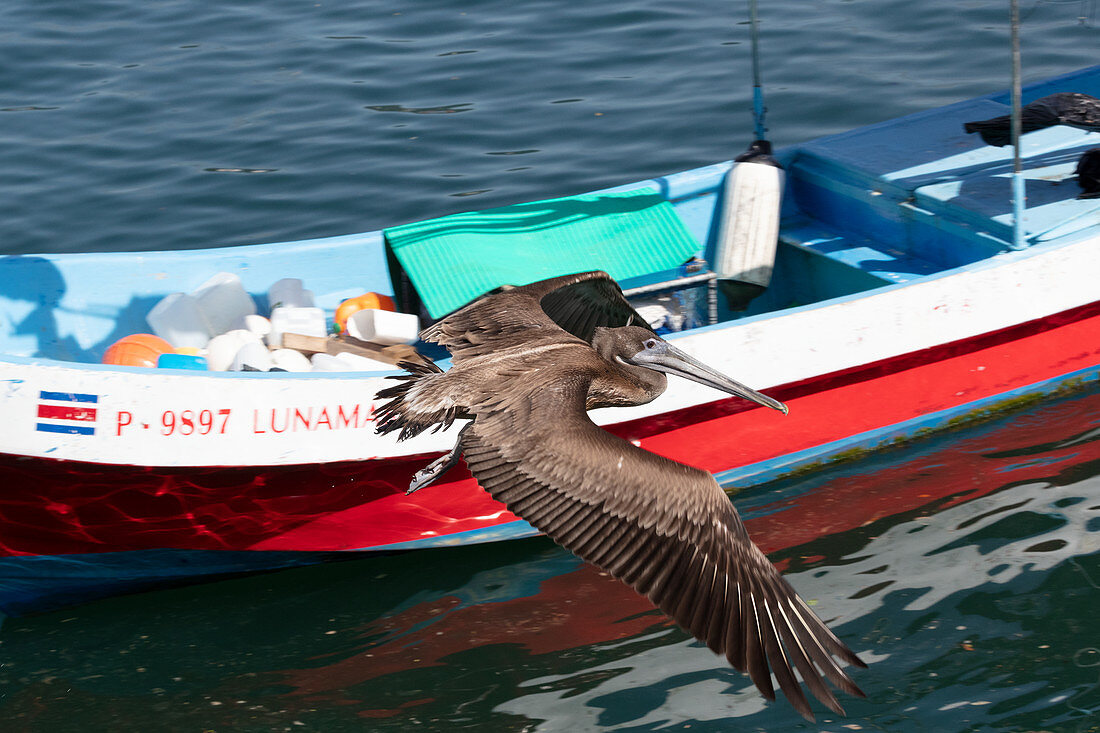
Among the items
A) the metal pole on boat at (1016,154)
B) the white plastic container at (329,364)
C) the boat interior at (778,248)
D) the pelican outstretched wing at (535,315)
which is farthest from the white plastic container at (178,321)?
the metal pole on boat at (1016,154)

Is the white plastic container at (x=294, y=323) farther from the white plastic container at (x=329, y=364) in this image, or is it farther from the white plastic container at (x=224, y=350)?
the white plastic container at (x=329, y=364)

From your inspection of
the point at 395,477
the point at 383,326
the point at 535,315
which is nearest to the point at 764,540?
the point at 535,315

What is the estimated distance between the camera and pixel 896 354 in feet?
17.6

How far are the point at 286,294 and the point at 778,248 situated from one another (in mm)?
2668

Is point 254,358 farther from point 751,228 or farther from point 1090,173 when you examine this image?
point 1090,173

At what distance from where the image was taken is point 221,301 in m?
5.84

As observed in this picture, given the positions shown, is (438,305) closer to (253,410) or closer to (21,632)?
(253,410)

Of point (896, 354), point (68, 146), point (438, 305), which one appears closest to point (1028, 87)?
point (896, 354)

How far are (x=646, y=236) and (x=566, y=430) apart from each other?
2.52 metres

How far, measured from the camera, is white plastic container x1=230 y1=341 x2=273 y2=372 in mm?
5254

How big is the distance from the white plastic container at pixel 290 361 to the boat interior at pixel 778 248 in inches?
23.9

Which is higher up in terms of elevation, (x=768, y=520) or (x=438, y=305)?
(x=438, y=305)

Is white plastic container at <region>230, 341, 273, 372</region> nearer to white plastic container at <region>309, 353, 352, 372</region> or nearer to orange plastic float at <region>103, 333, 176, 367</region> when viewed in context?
white plastic container at <region>309, 353, 352, 372</region>

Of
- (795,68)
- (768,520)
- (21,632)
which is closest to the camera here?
(21,632)
